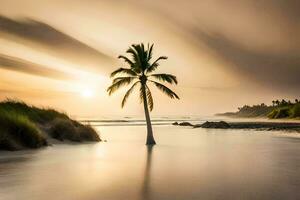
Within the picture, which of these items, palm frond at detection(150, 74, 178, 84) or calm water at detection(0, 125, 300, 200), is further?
palm frond at detection(150, 74, 178, 84)

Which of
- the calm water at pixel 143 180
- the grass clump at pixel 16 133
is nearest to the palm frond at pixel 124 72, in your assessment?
the grass clump at pixel 16 133

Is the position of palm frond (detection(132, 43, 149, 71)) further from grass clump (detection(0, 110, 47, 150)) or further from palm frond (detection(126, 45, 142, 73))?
grass clump (detection(0, 110, 47, 150))

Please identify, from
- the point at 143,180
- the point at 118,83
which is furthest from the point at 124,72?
the point at 143,180

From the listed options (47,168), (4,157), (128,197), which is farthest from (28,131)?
(128,197)

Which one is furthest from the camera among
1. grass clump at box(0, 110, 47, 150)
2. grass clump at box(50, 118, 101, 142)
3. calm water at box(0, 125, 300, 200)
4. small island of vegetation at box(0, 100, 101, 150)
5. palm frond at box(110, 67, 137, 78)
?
palm frond at box(110, 67, 137, 78)

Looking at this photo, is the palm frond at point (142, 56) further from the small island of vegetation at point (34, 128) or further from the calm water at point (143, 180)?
the calm water at point (143, 180)

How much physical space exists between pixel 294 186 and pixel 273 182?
0.99 meters

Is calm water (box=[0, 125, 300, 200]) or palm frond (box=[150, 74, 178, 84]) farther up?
palm frond (box=[150, 74, 178, 84])

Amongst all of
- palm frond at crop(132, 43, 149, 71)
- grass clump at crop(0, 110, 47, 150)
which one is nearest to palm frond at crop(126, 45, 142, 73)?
palm frond at crop(132, 43, 149, 71)

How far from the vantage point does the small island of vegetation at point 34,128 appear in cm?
2288

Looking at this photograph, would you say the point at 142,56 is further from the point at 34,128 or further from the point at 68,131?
the point at 34,128

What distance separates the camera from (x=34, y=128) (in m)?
25.5

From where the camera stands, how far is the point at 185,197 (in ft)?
33.0

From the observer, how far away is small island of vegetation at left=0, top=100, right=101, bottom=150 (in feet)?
75.0
